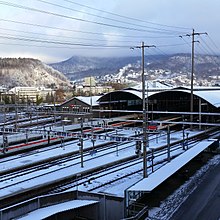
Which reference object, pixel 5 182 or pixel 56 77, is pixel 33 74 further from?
pixel 5 182

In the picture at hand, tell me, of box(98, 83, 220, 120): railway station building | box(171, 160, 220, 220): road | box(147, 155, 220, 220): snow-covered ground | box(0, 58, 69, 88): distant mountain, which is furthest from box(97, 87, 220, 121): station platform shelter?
box(0, 58, 69, 88): distant mountain

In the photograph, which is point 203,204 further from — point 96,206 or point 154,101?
point 154,101

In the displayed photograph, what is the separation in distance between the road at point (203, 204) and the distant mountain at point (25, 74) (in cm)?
11128

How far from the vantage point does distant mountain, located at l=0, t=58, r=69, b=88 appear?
126 metres

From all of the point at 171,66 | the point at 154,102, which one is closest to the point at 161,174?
the point at 154,102

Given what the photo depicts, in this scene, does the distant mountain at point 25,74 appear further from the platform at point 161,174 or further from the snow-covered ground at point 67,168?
the platform at point 161,174

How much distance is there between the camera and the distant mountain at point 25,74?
412 ft

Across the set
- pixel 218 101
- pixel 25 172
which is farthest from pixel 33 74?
pixel 25 172

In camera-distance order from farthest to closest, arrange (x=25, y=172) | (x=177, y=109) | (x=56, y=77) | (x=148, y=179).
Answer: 1. (x=56, y=77)
2. (x=177, y=109)
3. (x=25, y=172)
4. (x=148, y=179)

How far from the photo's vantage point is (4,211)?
8172 mm

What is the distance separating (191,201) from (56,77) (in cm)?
14947

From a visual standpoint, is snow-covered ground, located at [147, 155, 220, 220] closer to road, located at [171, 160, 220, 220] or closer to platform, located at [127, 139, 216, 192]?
road, located at [171, 160, 220, 220]

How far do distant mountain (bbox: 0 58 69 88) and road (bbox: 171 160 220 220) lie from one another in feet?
365

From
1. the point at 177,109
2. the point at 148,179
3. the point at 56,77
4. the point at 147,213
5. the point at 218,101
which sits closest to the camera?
the point at 147,213
